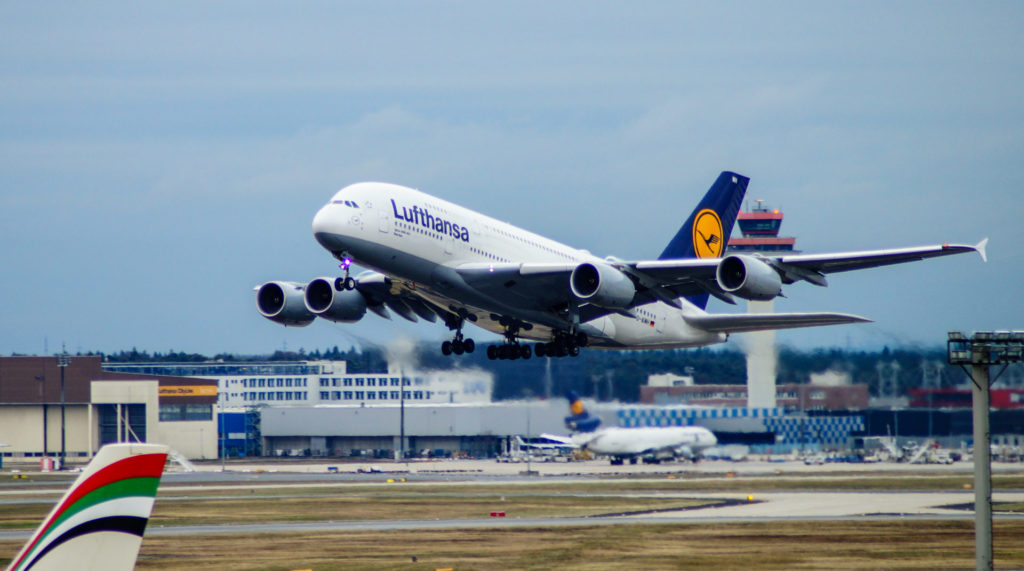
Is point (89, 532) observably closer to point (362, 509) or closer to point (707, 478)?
point (362, 509)

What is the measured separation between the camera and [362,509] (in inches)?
2052

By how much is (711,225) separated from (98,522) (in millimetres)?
35483

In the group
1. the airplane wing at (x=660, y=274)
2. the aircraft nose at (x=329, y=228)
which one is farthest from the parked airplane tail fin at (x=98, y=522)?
the airplane wing at (x=660, y=274)

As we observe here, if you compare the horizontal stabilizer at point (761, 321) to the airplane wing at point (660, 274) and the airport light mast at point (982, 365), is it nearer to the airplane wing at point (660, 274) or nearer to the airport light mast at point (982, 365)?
the airplane wing at point (660, 274)

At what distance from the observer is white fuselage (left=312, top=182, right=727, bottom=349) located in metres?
33.2

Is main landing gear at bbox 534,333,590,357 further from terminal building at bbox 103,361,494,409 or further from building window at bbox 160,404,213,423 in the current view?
building window at bbox 160,404,213,423

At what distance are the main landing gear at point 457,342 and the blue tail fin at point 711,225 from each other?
9.63 metres

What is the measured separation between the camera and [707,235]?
4669 cm

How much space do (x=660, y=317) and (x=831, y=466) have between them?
40831mm

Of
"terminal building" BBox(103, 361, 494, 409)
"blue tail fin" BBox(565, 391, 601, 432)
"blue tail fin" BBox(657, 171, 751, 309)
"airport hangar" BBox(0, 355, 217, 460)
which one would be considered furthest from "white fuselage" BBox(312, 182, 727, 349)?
"airport hangar" BBox(0, 355, 217, 460)

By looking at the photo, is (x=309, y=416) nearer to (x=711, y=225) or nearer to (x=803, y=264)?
(x=711, y=225)

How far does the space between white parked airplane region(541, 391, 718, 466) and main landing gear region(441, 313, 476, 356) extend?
3937 centimetres

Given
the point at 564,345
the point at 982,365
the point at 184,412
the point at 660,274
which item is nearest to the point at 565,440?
the point at 184,412

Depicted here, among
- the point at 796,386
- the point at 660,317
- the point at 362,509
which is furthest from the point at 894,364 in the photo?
the point at 362,509
